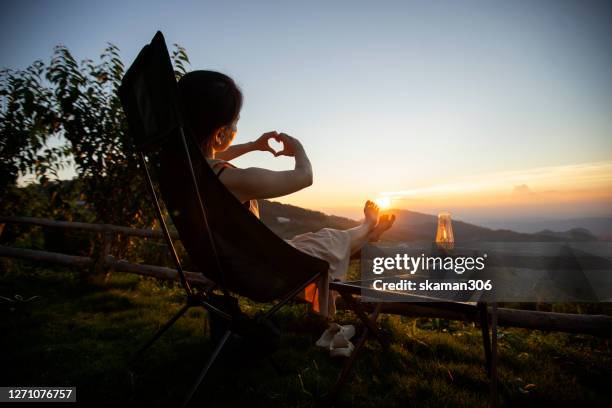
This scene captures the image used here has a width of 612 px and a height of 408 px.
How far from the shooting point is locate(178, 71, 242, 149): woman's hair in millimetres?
1514

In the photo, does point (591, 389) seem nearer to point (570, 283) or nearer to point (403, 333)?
point (403, 333)

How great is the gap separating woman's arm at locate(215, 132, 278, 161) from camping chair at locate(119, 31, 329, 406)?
0.72 m

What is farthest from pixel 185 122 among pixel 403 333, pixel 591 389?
pixel 591 389

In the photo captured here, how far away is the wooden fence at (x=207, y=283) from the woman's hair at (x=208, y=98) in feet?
4.89

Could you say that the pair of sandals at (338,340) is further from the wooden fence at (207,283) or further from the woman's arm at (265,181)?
the woman's arm at (265,181)

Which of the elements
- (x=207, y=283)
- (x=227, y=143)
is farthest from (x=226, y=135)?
(x=207, y=283)

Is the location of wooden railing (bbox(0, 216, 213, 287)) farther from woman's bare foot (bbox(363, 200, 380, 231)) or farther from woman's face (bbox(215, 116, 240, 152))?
woman's bare foot (bbox(363, 200, 380, 231))

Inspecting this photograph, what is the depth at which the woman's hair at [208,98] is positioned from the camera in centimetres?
151

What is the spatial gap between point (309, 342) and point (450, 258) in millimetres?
1407

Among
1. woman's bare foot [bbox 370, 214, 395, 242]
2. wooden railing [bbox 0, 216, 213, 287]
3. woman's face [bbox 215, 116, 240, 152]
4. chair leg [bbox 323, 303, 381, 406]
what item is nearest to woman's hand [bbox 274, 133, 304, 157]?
woman's face [bbox 215, 116, 240, 152]

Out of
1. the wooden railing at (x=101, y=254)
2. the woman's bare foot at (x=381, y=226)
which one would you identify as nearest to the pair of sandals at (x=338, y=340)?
the woman's bare foot at (x=381, y=226)

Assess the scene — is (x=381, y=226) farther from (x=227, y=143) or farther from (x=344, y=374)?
(x=227, y=143)

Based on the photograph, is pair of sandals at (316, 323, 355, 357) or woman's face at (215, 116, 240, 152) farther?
pair of sandals at (316, 323, 355, 357)

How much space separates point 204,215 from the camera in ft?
4.10
